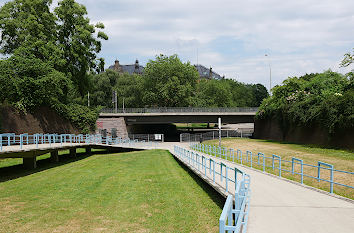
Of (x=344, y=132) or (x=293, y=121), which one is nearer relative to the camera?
(x=344, y=132)

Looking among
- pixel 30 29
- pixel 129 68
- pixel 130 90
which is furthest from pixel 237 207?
pixel 129 68

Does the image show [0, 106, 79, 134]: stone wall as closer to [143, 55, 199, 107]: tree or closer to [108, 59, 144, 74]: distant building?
[143, 55, 199, 107]: tree

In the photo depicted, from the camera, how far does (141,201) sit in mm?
13766

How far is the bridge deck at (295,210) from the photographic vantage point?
7.80m

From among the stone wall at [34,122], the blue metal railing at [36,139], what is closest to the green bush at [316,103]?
the blue metal railing at [36,139]

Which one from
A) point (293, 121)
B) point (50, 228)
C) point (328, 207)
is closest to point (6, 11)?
point (293, 121)

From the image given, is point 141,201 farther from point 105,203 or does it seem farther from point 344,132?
point 344,132

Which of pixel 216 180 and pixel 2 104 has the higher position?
pixel 2 104

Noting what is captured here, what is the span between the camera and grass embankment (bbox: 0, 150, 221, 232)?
35.1 feet

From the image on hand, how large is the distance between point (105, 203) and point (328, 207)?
834 centimetres

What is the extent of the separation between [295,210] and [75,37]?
153 feet

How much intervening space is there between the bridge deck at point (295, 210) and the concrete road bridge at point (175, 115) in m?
49.0

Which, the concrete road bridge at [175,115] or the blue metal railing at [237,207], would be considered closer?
the blue metal railing at [237,207]

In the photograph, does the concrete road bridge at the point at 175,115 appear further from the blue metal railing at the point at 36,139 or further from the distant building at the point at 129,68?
the distant building at the point at 129,68
